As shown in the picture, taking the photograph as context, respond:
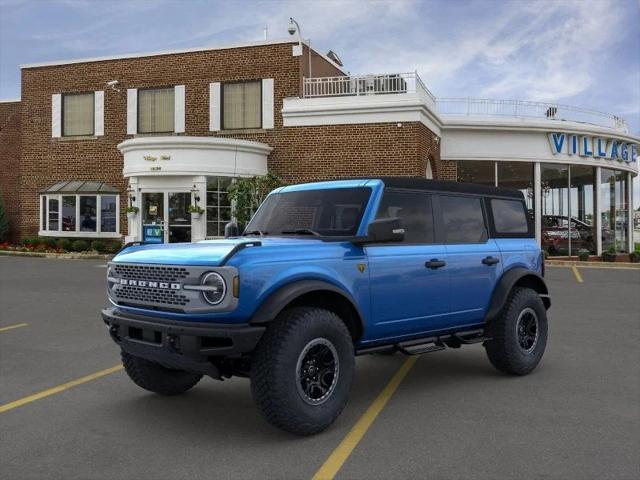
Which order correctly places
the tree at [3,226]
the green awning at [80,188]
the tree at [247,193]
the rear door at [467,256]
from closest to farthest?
the rear door at [467,256] → the tree at [247,193] → the green awning at [80,188] → the tree at [3,226]

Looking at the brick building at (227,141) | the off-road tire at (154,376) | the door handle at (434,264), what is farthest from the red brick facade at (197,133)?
the off-road tire at (154,376)

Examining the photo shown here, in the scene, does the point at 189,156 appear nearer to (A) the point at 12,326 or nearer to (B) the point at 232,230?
(A) the point at 12,326

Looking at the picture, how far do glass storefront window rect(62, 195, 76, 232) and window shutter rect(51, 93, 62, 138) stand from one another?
3038 millimetres

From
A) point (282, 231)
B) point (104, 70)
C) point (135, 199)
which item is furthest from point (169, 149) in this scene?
point (282, 231)

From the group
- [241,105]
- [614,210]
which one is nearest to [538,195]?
[614,210]

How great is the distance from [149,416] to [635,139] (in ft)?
89.9

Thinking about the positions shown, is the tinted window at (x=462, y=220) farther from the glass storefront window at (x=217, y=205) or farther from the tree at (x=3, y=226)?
the tree at (x=3, y=226)

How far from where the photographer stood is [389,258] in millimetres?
5105

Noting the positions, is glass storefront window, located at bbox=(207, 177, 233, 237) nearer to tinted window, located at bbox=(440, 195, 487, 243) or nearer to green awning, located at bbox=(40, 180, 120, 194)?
green awning, located at bbox=(40, 180, 120, 194)

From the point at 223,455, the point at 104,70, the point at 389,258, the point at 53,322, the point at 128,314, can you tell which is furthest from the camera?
the point at 104,70

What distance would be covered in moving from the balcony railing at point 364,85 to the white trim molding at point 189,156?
127 inches

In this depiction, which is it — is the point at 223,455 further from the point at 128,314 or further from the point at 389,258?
the point at 389,258

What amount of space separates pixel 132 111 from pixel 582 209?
19.0 meters

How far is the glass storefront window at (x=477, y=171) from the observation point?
958 inches
